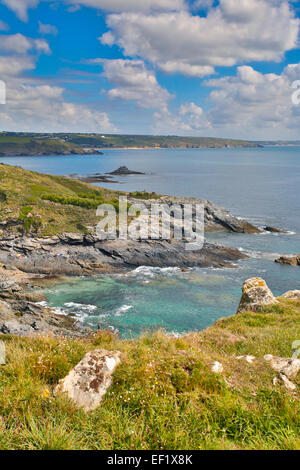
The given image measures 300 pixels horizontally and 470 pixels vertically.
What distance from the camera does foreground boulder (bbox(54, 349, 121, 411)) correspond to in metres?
5.27

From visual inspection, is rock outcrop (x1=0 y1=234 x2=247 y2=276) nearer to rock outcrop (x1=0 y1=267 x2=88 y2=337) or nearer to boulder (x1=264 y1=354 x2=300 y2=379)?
rock outcrop (x1=0 y1=267 x2=88 y2=337)

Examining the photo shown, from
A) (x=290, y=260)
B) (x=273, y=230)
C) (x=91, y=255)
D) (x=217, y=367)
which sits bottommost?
(x=290, y=260)

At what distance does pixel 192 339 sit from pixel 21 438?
598 cm

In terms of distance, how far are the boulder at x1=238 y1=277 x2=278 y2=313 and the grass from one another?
25.3 ft

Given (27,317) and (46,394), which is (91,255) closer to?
(27,317)

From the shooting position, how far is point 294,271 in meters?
38.6

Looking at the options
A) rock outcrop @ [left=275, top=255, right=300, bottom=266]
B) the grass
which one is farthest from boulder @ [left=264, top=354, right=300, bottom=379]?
rock outcrop @ [left=275, top=255, right=300, bottom=266]

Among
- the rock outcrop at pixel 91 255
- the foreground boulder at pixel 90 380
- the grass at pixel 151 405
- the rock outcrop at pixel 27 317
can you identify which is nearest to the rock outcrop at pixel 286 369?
the grass at pixel 151 405

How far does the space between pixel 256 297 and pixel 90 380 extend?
37.2 ft

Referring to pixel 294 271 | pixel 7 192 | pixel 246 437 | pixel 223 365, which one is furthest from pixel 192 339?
pixel 7 192

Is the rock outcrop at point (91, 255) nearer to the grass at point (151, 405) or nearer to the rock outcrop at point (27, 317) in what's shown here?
the rock outcrop at point (27, 317)

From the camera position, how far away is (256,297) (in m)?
14.8

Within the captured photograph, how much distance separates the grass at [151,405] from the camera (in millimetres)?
4234

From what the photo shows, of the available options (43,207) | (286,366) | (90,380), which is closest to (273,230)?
(43,207)
